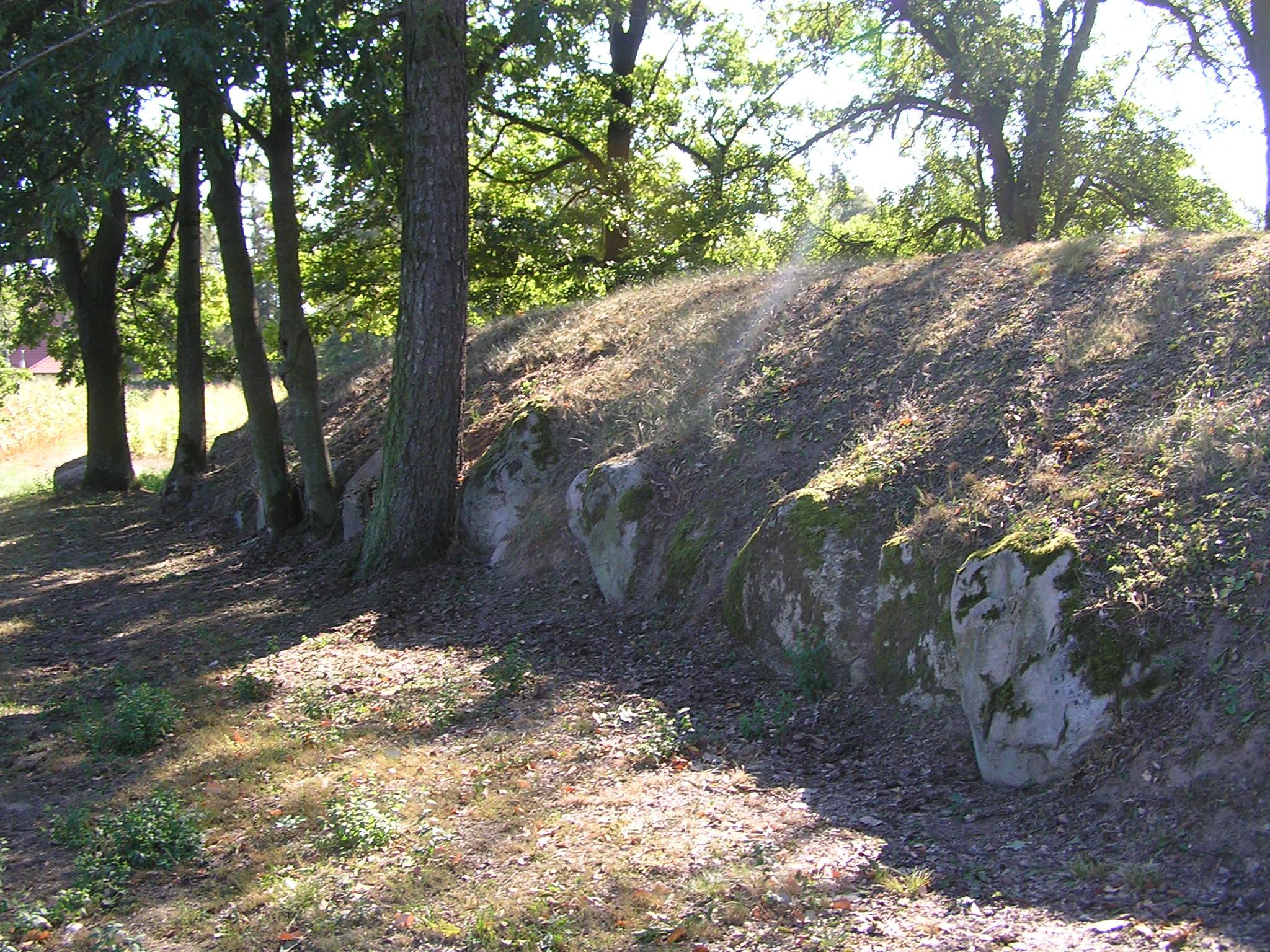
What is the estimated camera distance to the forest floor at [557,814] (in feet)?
13.3

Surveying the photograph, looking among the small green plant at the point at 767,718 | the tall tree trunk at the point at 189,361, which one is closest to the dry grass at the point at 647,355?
the small green plant at the point at 767,718

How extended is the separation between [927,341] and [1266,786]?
4.90 metres

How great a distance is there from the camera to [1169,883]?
156 inches

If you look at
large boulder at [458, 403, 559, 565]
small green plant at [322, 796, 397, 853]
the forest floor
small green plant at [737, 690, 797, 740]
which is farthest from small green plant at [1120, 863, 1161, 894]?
large boulder at [458, 403, 559, 565]

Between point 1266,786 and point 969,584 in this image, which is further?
point 969,584

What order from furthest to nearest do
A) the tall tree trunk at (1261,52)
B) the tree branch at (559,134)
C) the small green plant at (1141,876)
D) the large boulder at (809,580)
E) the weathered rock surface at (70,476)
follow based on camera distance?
the weathered rock surface at (70,476) < the tree branch at (559,134) < the tall tree trunk at (1261,52) < the large boulder at (809,580) < the small green plant at (1141,876)

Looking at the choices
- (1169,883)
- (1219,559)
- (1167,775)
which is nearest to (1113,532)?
(1219,559)

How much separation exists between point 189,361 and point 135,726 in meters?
12.0

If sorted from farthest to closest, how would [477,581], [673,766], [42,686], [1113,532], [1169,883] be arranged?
1. [477,581]
2. [42,686]
3. [673,766]
4. [1113,532]
5. [1169,883]

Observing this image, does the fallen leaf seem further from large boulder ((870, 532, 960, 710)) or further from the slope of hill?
large boulder ((870, 532, 960, 710))

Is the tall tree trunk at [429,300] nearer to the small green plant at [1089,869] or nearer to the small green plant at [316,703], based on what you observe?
the small green plant at [316,703]

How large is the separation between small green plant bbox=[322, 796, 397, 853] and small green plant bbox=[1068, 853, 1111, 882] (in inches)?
121

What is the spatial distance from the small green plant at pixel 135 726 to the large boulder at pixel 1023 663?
4979 mm

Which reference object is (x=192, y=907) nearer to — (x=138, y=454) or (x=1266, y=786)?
(x=1266, y=786)
